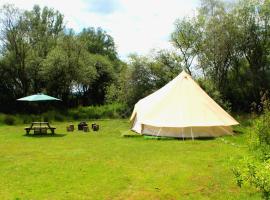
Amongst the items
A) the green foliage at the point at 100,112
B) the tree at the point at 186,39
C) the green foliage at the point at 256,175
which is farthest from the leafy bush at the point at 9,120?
the green foliage at the point at 256,175

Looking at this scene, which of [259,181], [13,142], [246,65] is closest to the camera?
[259,181]

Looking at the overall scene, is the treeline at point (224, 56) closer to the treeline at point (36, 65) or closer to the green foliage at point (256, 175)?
the treeline at point (36, 65)

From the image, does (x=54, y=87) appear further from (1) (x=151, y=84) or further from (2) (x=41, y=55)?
(1) (x=151, y=84)

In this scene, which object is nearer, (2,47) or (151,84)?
(151,84)

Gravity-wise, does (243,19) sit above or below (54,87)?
above

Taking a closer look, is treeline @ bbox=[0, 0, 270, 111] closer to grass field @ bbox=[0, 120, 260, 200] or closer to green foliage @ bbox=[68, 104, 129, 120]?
green foliage @ bbox=[68, 104, 129, 120]

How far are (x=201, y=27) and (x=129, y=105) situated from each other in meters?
9.56

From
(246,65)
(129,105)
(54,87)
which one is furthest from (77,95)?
(246,65)

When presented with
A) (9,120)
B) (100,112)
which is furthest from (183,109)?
(100,112)

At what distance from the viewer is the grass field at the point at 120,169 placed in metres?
8.80

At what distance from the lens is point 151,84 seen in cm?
3238

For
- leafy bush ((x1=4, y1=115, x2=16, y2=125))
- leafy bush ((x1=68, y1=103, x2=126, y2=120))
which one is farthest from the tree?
leafy bush ((x1=4, y1=115, x2=16, y2=125))

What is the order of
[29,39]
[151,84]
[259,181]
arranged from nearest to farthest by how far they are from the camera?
1. [259,181]
2. [151,84]
3. [29,39]

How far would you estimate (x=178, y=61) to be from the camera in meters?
35.2
